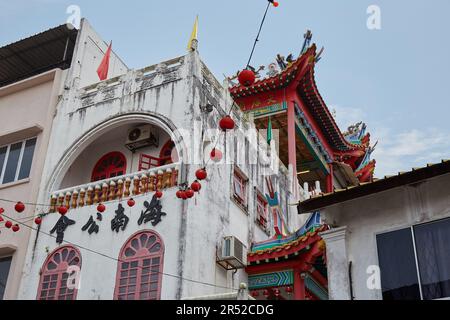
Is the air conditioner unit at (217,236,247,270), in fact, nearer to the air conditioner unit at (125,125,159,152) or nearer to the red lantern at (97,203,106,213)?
the red lantern at (97,203,106,213)

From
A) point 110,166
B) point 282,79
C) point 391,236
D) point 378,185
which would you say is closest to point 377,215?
point 391,236

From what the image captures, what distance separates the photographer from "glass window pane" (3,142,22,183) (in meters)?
16.9

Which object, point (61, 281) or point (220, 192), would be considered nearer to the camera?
point (61, 281)

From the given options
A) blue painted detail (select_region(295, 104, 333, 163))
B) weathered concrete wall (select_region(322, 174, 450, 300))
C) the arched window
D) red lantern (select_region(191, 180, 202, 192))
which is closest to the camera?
weathered concrete wall (select_region(322, 174, 450, 300))

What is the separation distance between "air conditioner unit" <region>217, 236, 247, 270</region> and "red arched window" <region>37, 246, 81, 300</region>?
3.42 m

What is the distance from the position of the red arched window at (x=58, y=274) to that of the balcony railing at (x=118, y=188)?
1286mm

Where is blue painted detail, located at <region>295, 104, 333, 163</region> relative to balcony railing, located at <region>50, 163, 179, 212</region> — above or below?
above

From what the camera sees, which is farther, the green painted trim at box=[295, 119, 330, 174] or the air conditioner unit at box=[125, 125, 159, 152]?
the green painted trim at box=[295, 119, 330, 174]

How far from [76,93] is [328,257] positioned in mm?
9794

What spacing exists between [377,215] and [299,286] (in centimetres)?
488

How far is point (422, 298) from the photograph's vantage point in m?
9.27

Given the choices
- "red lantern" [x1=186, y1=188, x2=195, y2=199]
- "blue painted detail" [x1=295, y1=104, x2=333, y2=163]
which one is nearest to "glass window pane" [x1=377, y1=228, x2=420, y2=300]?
"red lantern" [x1=186, y1=188, x2=195, y2=199]

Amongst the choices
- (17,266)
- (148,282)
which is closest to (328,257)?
(148,282)
